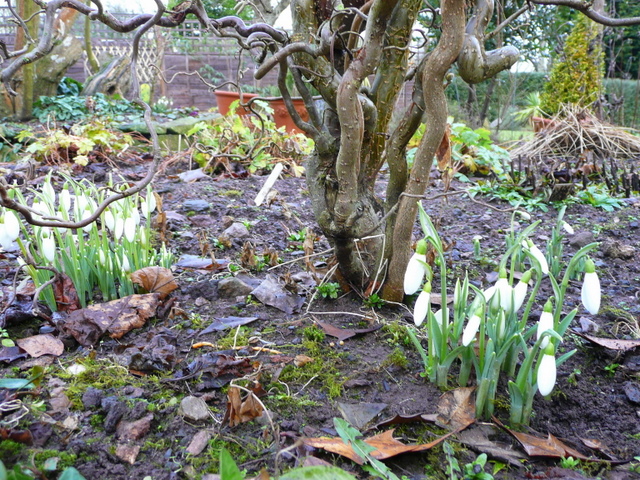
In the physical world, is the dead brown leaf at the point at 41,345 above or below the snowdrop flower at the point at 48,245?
below

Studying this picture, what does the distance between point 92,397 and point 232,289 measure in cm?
87

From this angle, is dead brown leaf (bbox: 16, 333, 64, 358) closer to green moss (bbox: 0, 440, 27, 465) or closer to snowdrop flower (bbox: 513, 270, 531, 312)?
A: green moss (bbox: 0, 440, 27, 465)

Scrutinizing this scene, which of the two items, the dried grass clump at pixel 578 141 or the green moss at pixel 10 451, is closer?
the green moss at pixel 10 451

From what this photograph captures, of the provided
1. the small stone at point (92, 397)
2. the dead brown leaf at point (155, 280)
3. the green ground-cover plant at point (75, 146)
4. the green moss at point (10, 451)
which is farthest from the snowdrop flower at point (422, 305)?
the green ground-cover plant at point (75, 146)

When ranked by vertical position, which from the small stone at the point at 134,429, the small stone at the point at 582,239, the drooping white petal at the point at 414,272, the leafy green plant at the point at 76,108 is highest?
the leafy green plant at the point at 76,108

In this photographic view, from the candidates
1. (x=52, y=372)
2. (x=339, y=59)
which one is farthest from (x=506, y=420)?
(x=339, y=59)

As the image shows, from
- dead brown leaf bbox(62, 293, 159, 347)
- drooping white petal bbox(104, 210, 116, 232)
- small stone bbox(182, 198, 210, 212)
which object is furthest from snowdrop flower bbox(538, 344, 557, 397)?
small stone bbox(182, 198, 210, 212)

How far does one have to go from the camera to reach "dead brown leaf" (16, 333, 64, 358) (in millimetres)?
1758

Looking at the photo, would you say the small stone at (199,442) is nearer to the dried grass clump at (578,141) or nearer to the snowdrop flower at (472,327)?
the snowdrop flower at (472,327)

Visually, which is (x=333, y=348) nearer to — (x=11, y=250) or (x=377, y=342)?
(x=377, y=342)

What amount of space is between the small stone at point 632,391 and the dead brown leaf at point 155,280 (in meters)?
1.76

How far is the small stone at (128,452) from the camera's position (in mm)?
1299

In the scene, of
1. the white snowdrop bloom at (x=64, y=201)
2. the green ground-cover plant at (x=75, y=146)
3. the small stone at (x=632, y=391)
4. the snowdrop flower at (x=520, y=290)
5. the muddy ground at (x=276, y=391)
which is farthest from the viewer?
the green ground-cover plant at (x=75, y=146)

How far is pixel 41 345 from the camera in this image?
1.80 m
